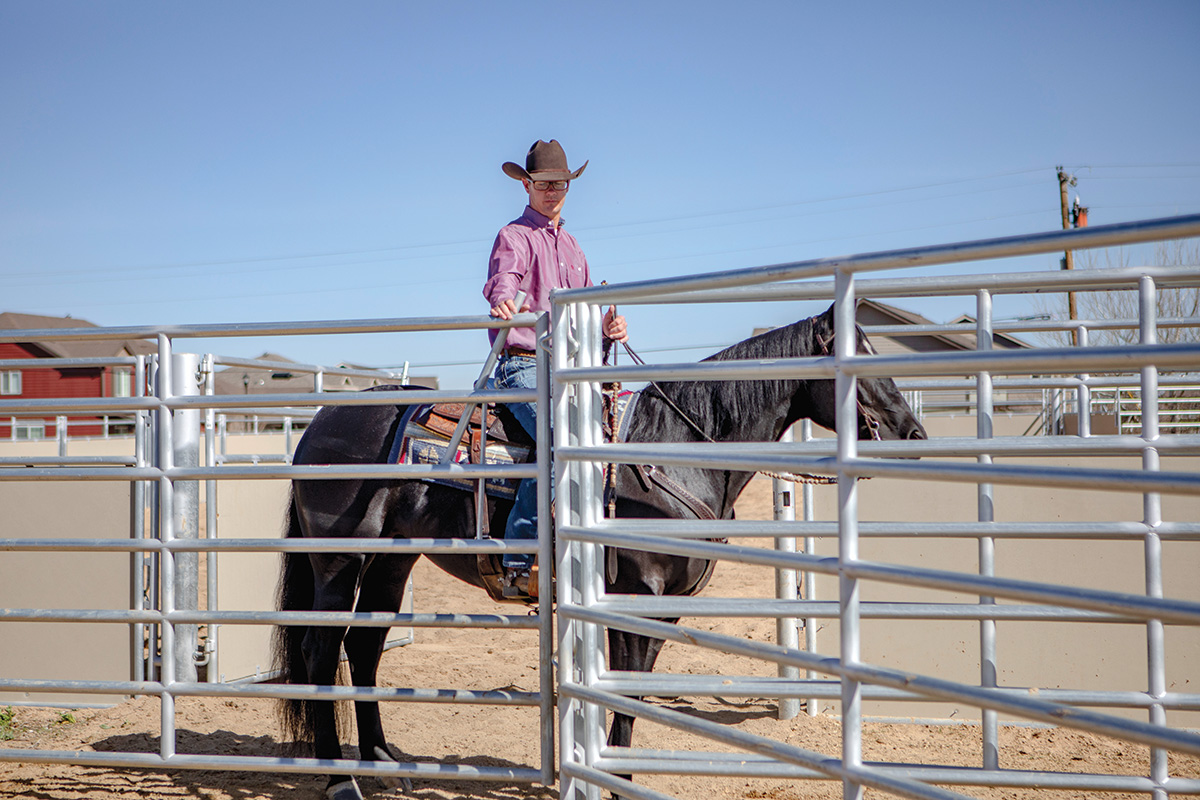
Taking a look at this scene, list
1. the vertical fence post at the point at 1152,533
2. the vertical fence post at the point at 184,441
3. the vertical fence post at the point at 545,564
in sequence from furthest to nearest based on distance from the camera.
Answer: the vertical fence post at the point at 184,441 → the vertical fence post at the point at 545,564 → the vertical fence post at the point at 1152,533

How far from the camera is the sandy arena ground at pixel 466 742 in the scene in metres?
3.60

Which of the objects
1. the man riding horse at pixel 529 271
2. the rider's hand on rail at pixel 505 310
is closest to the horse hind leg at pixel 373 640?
the man riding horse at pixel 529 271

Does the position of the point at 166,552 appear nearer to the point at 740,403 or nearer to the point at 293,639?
the point at 293,639

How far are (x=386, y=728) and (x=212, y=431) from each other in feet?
6.83

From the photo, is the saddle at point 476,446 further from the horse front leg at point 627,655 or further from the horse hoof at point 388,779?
the horse hoof at point 388,779

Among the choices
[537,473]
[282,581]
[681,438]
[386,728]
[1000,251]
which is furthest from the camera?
[386,728]

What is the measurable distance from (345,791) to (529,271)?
226 centimetres

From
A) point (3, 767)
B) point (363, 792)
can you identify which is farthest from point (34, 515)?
point (363, 792)

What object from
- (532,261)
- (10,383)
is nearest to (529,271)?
(532,261)

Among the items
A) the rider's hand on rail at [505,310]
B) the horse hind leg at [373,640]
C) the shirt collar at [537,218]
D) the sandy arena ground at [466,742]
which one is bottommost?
the sandy arena ground at [466,742]

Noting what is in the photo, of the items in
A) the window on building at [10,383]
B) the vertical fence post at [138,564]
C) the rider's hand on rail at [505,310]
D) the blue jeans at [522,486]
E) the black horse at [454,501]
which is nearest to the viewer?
the rider's hand on rail at [505,310]

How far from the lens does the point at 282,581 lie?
3.88 metres

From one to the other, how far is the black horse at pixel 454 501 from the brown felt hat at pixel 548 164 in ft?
3.27

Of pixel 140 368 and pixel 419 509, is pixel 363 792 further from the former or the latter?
pixel 140 368
